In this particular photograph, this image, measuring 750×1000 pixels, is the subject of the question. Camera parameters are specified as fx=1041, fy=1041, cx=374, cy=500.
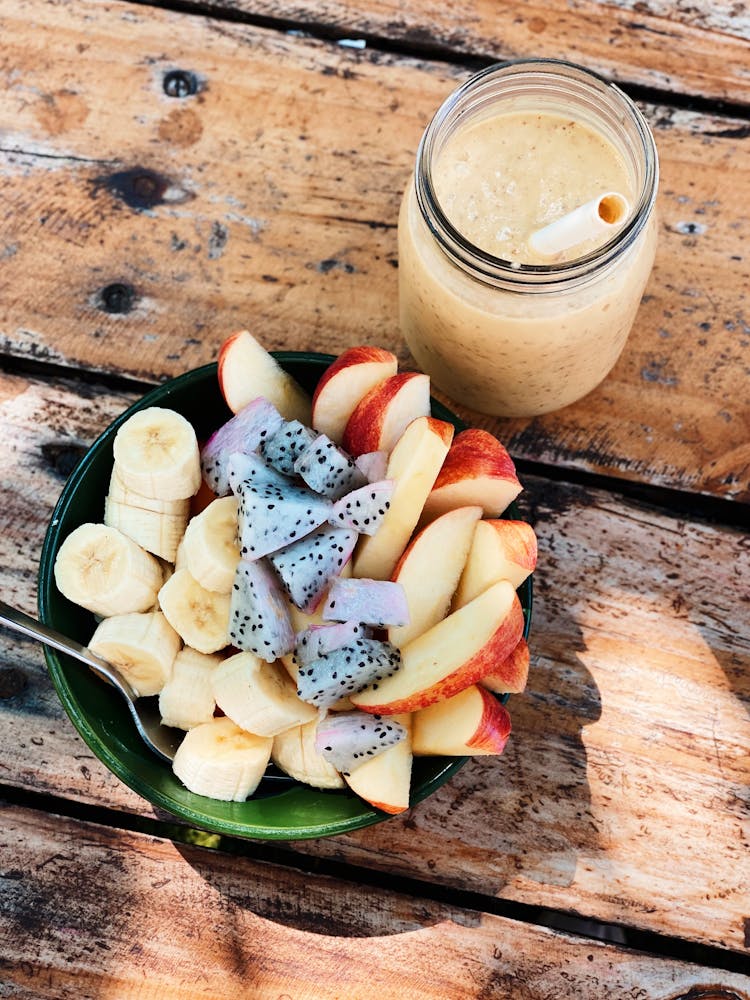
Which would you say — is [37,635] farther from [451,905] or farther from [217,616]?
[451,905]

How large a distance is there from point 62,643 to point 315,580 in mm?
238

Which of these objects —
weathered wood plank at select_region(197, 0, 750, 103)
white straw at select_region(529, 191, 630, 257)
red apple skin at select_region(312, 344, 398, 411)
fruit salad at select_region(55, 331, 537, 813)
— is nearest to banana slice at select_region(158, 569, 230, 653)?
fruit salad at select_region(55, 331, 537, 813)

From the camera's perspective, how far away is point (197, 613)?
3.09 ft

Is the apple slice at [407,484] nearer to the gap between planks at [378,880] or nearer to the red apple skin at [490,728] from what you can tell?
the red apple skin at [490,728]

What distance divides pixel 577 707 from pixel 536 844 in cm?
15

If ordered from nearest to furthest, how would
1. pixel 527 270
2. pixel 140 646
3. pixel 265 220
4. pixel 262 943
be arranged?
pixel 527 270 < pixel 140 646 < pixel 262 943 < pixel 265 220

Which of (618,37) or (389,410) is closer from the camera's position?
(389,410)

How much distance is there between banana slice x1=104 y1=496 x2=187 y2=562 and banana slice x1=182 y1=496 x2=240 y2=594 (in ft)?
0.13

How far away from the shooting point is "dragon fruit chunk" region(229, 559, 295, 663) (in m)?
0.87

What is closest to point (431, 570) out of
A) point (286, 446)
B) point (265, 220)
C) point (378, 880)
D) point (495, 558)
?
point (495, 558)

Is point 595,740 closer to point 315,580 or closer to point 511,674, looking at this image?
point 511,674

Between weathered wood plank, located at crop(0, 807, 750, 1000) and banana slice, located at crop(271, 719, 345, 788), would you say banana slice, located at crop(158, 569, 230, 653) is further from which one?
weathered wood plank, located at crop(0, 807, 750, 1000)

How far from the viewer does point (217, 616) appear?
94 centimetres

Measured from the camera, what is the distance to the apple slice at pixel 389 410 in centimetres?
92
